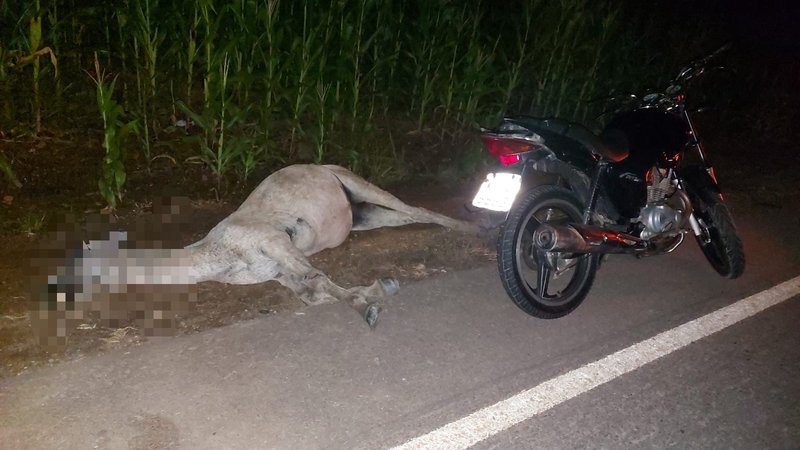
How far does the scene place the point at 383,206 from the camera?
5.57 meters

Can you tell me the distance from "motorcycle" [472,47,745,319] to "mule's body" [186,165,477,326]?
98cm

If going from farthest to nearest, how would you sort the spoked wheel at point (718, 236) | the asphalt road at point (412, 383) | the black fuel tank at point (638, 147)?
the spoked wheel at point (718, 236) < the black fuel tank at point (638, 147) < the asphalt road at point (412, 383)

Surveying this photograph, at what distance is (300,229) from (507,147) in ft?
5.28

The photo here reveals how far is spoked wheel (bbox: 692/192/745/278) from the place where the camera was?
5.14 meters

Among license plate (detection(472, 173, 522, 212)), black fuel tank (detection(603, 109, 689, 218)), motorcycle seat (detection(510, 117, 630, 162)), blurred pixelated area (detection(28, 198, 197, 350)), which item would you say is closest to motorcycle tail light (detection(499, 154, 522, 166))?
license plate (detection(472, 173, 522, 212))

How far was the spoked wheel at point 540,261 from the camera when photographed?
4.09 meters

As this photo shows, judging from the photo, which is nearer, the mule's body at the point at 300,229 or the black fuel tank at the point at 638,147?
the mule's body at the point at 300,229

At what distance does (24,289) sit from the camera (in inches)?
156

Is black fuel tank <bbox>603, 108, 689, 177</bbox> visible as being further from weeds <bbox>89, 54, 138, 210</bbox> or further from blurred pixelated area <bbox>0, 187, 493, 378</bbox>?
weeds <bbox>89, 54, 138, 210</bbox>

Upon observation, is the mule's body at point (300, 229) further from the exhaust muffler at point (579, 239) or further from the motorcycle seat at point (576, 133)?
the motorcycle seat at point (576, 133)

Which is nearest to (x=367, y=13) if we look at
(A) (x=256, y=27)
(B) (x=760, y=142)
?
(A) (x=256, y=27)

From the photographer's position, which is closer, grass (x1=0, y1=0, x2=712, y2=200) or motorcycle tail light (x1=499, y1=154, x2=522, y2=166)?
motorcycle tail light (x1=499, y1=154, x2=522, y2=166)

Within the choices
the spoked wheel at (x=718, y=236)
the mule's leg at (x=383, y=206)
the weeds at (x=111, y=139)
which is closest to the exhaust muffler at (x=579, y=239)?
the spoked wheel at (x=718, y=236)

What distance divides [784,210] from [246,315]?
21.3 feet
